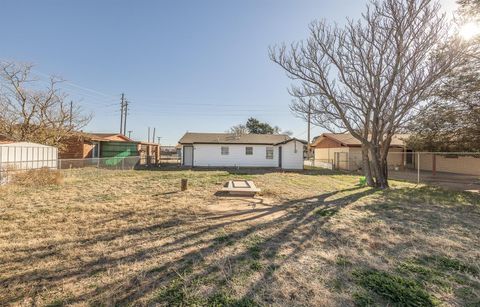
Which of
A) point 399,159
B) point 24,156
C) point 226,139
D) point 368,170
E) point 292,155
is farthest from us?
point 399,159

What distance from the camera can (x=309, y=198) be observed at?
8.76 meters

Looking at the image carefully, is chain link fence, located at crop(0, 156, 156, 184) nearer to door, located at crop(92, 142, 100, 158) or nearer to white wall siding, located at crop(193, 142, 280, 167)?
door, located at crop(92, 142, 100, 158)

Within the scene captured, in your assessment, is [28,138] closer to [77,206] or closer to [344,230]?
[77,206]

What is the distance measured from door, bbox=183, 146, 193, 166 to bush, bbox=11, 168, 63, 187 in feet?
41.2

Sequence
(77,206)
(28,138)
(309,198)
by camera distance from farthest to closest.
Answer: (28,138), (309,198), (77,206)

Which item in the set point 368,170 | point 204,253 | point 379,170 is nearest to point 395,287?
point 204,253

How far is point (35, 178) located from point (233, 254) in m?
11.0

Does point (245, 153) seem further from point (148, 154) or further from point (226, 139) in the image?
point (148, 154)

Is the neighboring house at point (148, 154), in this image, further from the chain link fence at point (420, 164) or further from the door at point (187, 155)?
the chain link fence at point (420, 164)

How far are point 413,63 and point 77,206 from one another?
13748mm

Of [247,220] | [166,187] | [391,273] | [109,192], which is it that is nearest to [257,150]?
[166,187]

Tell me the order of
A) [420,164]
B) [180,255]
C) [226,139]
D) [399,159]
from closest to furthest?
[180,255] < [420,164] < [226,139] < [399,159]

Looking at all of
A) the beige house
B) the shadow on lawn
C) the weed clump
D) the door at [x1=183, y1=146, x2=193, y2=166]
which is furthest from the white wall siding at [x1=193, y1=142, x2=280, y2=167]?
the weed clump

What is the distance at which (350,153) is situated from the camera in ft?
72.8
